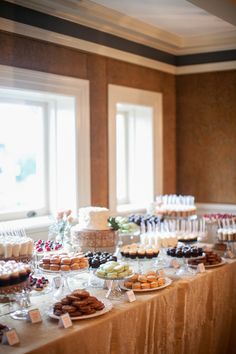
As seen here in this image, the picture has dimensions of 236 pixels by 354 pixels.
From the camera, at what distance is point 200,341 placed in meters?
3.47

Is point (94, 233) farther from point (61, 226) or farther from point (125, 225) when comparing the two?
point (125, 225)

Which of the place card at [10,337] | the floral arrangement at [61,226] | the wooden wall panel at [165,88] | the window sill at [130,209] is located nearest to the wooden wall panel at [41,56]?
the wooden wall panel at [165,88]

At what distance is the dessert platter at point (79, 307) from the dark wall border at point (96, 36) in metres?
2.15

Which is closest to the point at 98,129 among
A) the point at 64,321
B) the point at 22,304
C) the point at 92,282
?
the point at 92,282

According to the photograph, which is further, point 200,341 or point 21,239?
point 200,341

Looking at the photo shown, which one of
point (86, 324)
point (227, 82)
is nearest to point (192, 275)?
point (86, 324)

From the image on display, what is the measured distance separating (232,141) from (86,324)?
3.47 meters

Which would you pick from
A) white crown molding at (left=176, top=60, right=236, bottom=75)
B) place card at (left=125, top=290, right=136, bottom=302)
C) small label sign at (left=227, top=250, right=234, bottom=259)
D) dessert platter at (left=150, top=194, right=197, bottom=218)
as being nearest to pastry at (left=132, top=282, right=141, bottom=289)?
place card at (left=125, top=290, right=136, bottom=302)

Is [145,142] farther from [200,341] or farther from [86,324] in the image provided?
[86,324]

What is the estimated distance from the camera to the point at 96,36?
4.72 m

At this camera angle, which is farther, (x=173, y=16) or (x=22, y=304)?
(x=173, y=16)

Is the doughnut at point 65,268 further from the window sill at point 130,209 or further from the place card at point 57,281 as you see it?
the window sill at point 130,209

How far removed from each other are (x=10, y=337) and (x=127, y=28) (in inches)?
130

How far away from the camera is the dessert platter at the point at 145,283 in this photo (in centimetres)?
311
